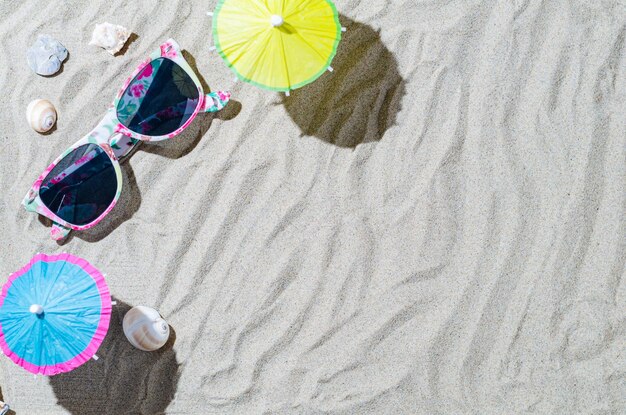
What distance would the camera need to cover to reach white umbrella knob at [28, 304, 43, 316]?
3.26 m

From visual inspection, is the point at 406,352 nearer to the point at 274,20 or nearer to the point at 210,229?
the point at 210,229

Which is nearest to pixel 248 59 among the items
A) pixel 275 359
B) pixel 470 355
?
pixel 275 359

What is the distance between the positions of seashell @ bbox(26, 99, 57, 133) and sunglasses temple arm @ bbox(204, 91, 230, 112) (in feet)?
2.98

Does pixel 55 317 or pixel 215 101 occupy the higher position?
pixel 215 101

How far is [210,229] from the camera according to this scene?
12.9 feet

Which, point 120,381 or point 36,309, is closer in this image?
point 36,309

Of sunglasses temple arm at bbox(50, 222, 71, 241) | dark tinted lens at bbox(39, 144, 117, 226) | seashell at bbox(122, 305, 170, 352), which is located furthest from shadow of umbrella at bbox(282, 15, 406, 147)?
sunglasses temple arm at bbox(50, 222, 71, 241)

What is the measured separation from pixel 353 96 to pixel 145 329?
69.7 inches

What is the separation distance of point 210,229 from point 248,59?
999mm

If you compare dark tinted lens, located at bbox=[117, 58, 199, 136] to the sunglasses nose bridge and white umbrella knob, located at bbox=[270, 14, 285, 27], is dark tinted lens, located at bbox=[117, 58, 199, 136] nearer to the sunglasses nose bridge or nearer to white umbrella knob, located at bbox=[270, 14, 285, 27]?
the sunglasses nose bridge

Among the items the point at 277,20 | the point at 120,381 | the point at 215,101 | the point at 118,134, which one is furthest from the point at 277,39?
the point at 120,381

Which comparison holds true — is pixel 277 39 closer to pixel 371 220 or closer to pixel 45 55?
pixel 371 220

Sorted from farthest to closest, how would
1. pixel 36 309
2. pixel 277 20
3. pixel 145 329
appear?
pixel 145 329
pixel 277 20
pixel 36 309

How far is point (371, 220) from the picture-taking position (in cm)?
391
